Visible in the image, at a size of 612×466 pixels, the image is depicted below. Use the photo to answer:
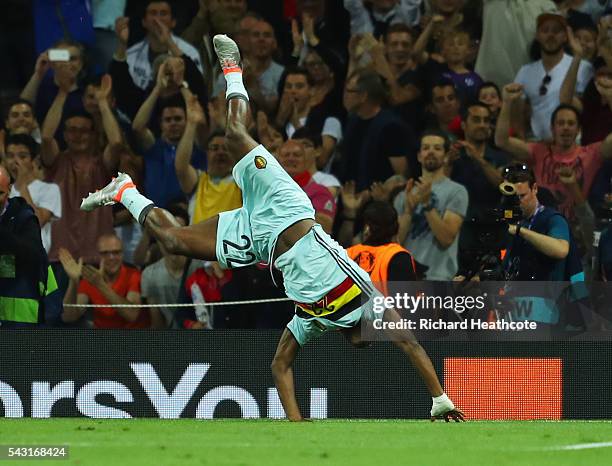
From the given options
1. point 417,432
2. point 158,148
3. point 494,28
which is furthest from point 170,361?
point 494,28

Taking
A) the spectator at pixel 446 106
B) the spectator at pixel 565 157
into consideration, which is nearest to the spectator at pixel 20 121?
the spectator at pixel 446 106

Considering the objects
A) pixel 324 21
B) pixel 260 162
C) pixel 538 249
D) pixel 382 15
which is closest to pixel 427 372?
pixel 260 162

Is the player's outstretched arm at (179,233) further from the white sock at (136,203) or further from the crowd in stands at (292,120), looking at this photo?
the crowd in stands at (292,120)

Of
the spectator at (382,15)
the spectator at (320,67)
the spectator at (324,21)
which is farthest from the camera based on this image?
the spectator at (324,21)

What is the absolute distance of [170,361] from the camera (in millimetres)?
11547

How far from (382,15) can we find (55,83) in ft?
11.5

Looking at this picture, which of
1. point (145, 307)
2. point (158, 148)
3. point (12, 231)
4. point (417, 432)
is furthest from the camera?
point (158, 148)

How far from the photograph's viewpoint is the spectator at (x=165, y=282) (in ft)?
41.5

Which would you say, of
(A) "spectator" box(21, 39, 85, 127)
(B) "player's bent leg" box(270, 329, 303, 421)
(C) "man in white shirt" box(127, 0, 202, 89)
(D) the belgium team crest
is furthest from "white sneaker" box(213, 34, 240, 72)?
(A) "spectator" box(21, 39, 85, 127)

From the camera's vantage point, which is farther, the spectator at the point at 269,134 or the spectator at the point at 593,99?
the spectator at the point at 269,134

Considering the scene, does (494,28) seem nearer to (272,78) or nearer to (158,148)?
(272,78)

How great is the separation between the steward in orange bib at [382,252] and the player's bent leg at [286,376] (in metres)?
1.49

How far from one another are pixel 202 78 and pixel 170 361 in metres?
3.48

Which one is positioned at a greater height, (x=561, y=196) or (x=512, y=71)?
(x=512, y=71)
